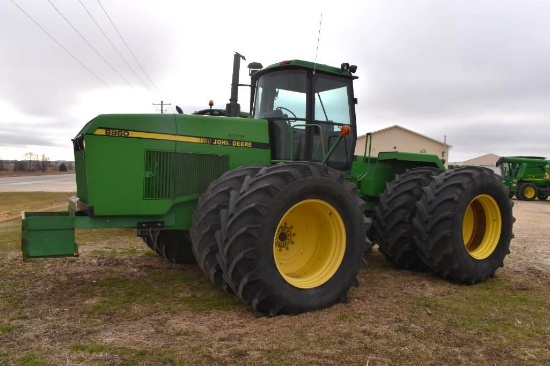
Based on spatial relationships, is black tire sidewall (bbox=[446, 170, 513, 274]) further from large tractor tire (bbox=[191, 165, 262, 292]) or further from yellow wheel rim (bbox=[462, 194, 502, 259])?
large tractor tire (bbox=[191, 165, 262, 292])

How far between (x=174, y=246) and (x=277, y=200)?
8.79 ft

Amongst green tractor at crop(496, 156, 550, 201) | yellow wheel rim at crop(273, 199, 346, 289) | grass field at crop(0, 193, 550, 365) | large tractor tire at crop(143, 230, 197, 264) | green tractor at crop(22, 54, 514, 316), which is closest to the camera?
grass field at crop(0, 193, 550, 365)

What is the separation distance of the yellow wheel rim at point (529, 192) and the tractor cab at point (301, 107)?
26350 millimetres

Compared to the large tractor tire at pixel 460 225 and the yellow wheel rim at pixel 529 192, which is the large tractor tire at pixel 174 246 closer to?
the large tractor tire at pixel 460 225

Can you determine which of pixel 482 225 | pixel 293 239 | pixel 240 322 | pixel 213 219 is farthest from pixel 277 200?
pixel 482 225

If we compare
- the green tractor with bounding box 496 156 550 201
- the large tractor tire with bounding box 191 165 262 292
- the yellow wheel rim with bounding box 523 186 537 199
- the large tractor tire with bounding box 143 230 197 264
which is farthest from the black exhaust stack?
the yellow wheel rim with bounding box 523 186 537 199

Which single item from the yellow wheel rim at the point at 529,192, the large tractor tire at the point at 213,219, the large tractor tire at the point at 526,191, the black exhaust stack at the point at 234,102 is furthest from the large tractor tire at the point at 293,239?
the yellow wheel rim at the point at 529,192

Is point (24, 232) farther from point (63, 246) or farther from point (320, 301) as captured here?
point (320, 301)

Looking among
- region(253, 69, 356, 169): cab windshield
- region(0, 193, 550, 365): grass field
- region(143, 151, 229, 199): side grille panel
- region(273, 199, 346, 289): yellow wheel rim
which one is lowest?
region(0, 193, 550, 365): grass field

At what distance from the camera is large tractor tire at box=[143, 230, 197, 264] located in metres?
6.29

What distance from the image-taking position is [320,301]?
4.49m

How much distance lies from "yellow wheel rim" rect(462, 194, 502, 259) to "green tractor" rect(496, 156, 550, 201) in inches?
944

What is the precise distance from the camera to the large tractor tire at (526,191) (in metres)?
28.0

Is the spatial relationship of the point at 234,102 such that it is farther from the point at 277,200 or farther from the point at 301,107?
the point at 277,200
